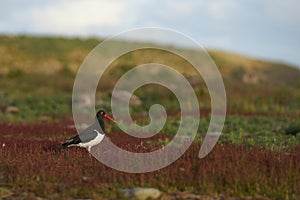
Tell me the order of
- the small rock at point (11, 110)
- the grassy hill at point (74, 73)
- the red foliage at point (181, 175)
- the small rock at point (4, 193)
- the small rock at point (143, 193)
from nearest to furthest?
the small rock at point (143, 193) < the small rock at point (4, 193) < the red foliage at point (181, 175) < the small rock at point (11, 110) < the grassy hill at point (74, 73)

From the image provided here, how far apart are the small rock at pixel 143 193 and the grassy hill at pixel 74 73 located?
1791 cm

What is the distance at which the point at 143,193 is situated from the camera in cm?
843

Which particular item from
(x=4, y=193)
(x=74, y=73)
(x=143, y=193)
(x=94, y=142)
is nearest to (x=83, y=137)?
(x=94, y=142)

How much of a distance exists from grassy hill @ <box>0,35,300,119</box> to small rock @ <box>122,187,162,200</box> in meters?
17.9

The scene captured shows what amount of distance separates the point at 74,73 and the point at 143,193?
48817 millimetres

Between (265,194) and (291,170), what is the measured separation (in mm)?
841

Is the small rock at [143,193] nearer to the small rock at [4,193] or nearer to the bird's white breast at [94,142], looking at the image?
the small rock at [4,193]

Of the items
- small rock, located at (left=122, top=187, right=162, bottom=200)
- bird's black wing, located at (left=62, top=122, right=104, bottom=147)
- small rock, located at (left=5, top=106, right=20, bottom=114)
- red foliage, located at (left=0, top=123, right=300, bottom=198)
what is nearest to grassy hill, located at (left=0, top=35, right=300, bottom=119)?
small rock, located at (left=5, top=106, right=20, bottom=114)

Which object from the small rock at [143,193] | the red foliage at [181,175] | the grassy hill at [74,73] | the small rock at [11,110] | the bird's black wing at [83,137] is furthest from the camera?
the grassy hill at [74,73]

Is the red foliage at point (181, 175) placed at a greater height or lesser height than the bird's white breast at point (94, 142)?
lesser

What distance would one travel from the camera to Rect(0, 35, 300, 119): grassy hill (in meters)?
30.5

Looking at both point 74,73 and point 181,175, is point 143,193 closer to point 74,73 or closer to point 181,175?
point 181,175

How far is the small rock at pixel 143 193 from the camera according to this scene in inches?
330

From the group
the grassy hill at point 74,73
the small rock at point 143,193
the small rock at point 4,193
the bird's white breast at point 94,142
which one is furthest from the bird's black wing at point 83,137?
the grassy hill at point 74,73
